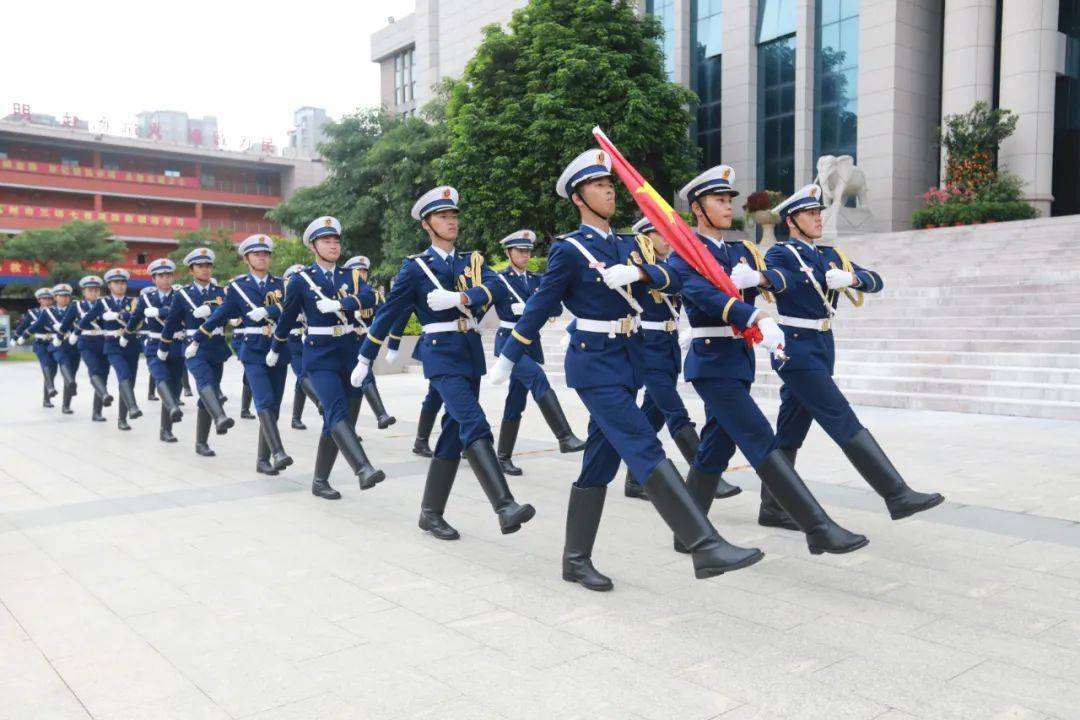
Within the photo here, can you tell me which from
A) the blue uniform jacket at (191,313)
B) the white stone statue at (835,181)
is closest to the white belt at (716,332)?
the blue uniform jacket at (191,313)

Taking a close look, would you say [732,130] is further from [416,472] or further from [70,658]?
[70,658]

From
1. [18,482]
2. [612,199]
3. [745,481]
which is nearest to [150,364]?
[18,482]

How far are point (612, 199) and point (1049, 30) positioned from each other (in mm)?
24680

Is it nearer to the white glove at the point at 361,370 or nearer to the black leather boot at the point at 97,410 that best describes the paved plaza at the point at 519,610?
the white glove at the point at 361,370

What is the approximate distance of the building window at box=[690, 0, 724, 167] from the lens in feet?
107

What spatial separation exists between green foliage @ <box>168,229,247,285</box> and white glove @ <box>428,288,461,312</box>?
1478 inches

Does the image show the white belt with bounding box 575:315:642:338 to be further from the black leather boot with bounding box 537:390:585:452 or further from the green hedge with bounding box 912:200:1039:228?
the green hedge with bounding box 912:200:1039:228

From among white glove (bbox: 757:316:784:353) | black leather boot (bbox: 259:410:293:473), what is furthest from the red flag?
black leather boot (bbox: 259:410:293:473)

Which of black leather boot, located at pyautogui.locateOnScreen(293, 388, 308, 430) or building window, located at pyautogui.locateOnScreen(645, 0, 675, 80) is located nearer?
black leather boot, located at pyautogui.locateOnScreen(293, 388, 308, 430)

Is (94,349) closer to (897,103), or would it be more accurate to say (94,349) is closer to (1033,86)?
(1033,86)

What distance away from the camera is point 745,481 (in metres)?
7.03

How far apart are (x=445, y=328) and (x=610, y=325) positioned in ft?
5.12

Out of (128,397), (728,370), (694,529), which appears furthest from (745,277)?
(128,397)

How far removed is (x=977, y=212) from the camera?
2284cm
